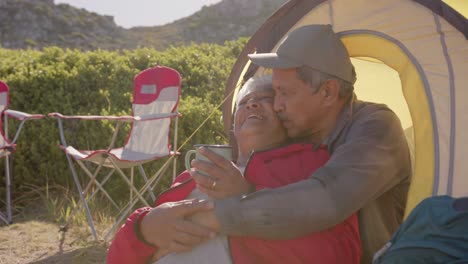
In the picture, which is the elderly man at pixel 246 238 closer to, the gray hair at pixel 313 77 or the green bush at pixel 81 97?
the gray hair at pixel 313 77

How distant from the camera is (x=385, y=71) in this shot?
10.5ft

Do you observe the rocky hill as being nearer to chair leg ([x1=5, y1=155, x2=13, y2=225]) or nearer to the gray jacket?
chair leg ([x1=5, y1=155, x2=13, y2=225])

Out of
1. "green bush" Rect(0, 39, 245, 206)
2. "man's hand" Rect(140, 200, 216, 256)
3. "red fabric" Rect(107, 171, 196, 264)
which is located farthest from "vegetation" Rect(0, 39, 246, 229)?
"man's hand" Rect(140, 200, 216, 256)

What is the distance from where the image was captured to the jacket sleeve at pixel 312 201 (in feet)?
5.81

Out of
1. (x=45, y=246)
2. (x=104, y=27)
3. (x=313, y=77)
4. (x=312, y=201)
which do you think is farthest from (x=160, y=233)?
(x=104, y=27)

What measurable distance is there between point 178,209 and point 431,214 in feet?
2.61

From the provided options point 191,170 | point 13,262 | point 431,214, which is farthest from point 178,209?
point 13,262

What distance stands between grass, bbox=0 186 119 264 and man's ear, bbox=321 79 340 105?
2.46 m

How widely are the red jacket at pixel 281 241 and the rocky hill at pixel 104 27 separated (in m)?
28.5

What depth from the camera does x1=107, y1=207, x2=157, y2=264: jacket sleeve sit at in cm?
200

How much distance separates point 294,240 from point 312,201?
0.15 m

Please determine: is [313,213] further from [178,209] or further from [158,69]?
[158,69]

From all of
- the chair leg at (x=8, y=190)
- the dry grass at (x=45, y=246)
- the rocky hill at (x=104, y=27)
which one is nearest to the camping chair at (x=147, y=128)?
the dry grass at (x=45, y=246)

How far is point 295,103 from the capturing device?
2164 millimetres
